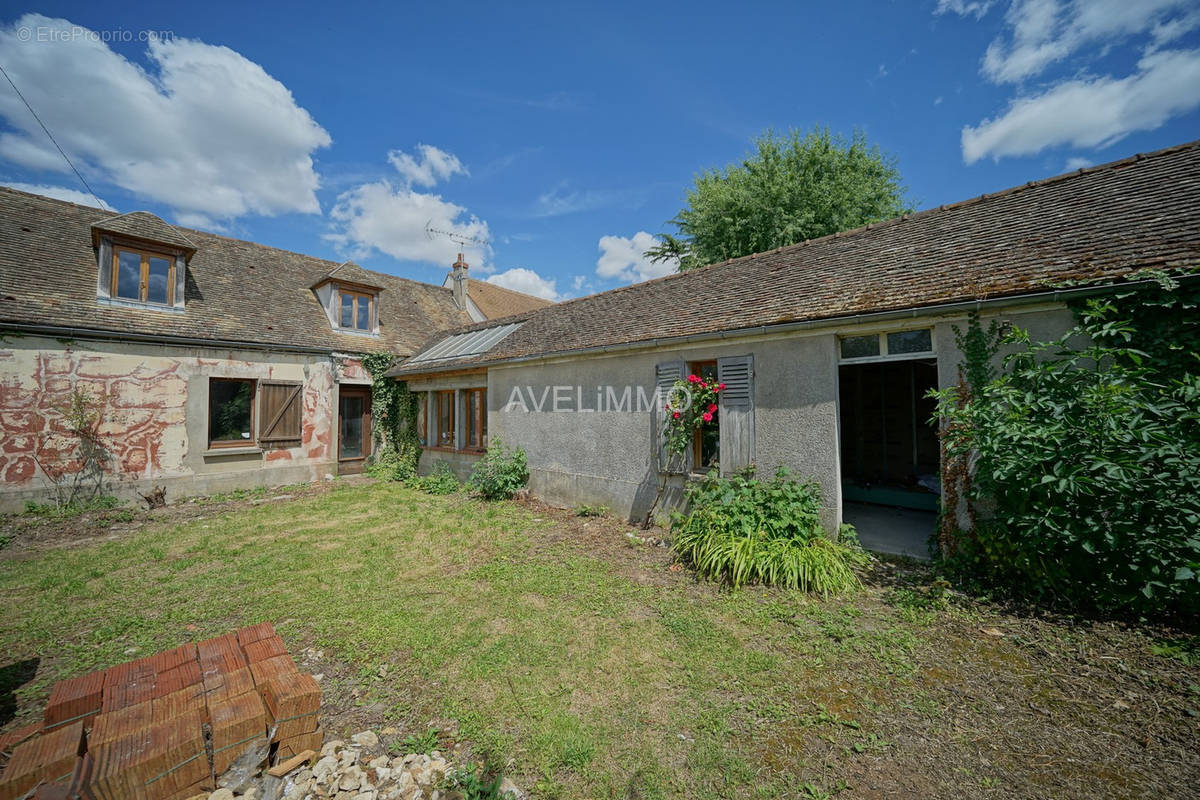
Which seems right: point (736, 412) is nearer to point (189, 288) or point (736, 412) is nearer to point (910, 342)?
point (910, 342)

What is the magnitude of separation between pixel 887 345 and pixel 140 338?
1467 cm

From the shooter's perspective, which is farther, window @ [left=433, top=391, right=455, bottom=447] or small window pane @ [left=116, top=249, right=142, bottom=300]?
window @ [left=433, top=391, right=455, bottom=447]

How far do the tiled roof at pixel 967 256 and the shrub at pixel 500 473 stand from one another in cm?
249

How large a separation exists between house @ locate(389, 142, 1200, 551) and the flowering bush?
0.24m

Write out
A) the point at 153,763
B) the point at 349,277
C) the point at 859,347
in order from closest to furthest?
the point at 153,763
the point at 859,347
the point at 349,277

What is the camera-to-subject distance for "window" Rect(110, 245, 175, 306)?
10375 millimetres

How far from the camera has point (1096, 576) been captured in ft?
13.4

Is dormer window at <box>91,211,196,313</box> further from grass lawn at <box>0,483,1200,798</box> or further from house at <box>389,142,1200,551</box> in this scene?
grass lawn at <box>0,483,1200,798</box>

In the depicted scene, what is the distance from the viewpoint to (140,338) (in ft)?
32.6

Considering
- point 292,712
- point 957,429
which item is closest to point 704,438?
point 957,429

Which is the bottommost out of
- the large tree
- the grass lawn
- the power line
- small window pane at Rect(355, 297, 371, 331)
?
the grass lawn

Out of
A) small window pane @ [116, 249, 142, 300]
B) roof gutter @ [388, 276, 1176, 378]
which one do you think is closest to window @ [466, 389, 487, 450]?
roof gutter @ [388, 276, 1176, 378]

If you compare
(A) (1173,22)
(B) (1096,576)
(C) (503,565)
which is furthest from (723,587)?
(A) (1173,22)

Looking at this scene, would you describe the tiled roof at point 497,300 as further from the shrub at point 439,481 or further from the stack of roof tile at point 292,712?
the stack of roof tile at point 292,712
